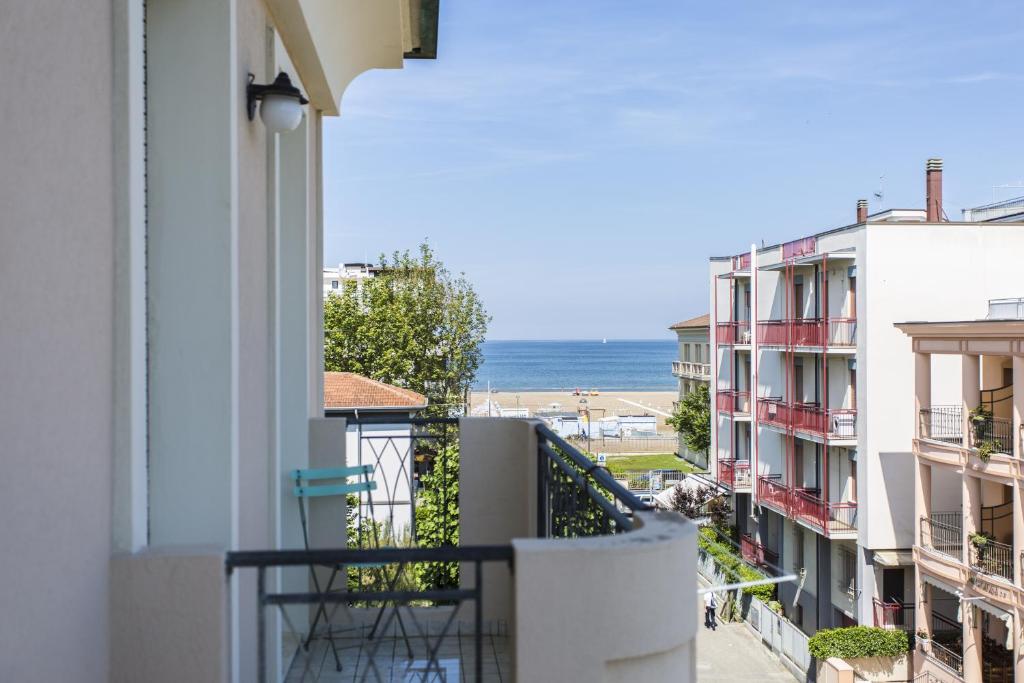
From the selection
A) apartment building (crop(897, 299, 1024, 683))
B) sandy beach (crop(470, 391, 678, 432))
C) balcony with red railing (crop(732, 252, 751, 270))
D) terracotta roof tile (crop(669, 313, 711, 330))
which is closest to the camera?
apartment building (crop(897, 299, 1024, 683))

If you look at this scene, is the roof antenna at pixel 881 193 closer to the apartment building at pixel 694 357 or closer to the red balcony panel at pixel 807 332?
the red balcony panel at pixel 807 332

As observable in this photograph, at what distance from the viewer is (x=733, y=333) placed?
30.2 m

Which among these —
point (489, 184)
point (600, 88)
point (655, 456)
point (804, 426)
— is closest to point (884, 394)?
point (804, 426)

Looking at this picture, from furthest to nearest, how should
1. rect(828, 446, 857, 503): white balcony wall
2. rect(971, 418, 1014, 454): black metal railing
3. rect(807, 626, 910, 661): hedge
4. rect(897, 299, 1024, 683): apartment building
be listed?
1. rect(828, 446, 857, 503): white balcony wall
2. rect(807, 626, 910, 661): hedge
3. rect(971, 418, 1014, 454): black metal railing
4. rect(897, 299, 1024, 683): apartment building

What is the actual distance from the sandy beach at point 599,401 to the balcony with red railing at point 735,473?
165ft

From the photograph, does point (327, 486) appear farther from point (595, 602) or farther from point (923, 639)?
point (923, 639)

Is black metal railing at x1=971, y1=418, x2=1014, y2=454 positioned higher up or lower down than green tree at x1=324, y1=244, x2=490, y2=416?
lower down

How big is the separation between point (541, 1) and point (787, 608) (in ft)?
204

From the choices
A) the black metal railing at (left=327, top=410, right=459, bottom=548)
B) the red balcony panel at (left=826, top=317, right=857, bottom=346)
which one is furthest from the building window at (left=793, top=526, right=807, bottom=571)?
the black metal railing at (left=327, top=410, right=459, bottom=548)

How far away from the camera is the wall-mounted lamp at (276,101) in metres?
3.88

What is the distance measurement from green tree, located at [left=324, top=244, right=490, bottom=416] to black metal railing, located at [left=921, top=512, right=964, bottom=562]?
17.5 meters

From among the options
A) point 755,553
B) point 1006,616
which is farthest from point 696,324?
point 1006,616

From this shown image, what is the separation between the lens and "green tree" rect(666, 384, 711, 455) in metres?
38.0

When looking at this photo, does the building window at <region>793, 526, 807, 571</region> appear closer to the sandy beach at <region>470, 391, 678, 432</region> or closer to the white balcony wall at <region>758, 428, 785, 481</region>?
the white balcony wall at <region>758, 428, 785, 481</region>
